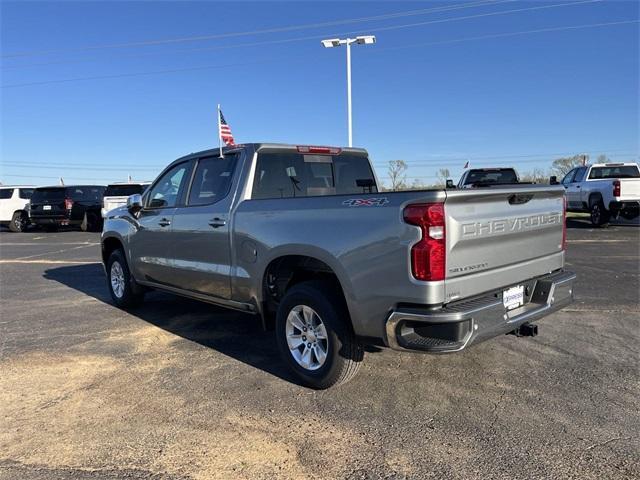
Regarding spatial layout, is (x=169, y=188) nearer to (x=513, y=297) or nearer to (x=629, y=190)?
(x=513, y=297)

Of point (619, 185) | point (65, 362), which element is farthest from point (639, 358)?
point (619, 185)

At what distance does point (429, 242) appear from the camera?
10.8 ft

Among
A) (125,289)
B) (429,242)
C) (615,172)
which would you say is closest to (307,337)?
(429,242)

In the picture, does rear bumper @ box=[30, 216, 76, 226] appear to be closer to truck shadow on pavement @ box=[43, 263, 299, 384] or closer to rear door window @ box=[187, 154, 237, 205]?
truck shadow on pavement @ box=[43, 263, 299, 384]

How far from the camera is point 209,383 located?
4.34m

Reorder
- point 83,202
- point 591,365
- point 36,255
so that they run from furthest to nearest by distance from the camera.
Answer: point 83,202 < point 36,255 < point 591,365

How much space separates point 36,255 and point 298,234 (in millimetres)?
12064

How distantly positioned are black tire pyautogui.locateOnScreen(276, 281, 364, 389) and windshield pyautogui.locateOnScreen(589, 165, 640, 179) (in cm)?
1694

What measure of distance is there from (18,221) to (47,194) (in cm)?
284

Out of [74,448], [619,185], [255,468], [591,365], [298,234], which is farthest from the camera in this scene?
[619,185]

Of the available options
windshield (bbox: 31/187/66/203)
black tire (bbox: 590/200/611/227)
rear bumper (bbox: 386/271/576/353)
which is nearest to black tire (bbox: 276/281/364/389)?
rear bumper (bbox: 386/271/576/353)

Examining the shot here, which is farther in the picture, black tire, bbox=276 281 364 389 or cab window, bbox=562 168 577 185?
cab window, bbox=562 168 577 185

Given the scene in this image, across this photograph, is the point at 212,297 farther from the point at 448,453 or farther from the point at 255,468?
the point at 448,453

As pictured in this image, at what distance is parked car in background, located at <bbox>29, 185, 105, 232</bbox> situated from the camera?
20.2m
